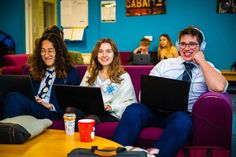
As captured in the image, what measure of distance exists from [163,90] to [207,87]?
41cm

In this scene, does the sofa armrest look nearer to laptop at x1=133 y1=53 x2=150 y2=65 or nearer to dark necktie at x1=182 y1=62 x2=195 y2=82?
dark necktie at x1=182 y1=62 x2=195 y2=82

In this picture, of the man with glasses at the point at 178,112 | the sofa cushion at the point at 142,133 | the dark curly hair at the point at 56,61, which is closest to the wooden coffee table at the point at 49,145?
the man with glasses at the point at 178,112

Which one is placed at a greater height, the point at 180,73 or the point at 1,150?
the point at 180,73

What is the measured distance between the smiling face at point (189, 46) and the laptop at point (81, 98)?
77cm

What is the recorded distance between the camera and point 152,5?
692 centimetres

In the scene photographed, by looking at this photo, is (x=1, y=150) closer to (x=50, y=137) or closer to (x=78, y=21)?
(x=50, y=137)

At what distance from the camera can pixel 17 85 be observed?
8.64ft

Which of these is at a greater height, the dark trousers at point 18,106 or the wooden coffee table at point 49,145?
the dark trousers at point 18,106

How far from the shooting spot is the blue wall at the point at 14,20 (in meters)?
7.57

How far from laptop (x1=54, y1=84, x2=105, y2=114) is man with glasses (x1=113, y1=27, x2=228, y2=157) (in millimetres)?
227

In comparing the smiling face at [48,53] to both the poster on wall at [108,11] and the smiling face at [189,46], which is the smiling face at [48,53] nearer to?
the smiling face at [189,46]

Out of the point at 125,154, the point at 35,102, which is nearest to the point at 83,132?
the point at 125,154

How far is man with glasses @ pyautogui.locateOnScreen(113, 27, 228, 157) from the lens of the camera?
7.66 ft

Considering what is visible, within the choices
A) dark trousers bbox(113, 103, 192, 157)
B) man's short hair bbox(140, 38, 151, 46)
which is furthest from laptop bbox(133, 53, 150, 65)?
dark trousers bbox(113, 103, 192, 157)
